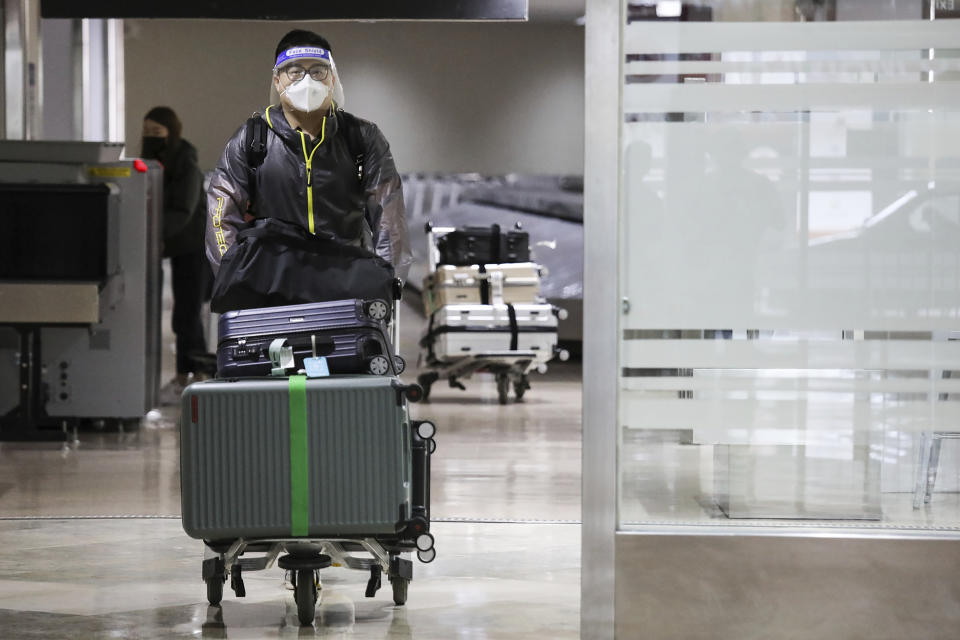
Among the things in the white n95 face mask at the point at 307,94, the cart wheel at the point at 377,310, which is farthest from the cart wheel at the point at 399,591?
the white n95 face mask at the point at 307,94

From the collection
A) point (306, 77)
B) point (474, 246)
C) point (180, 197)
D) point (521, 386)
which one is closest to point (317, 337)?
Answer: point (306, 77)

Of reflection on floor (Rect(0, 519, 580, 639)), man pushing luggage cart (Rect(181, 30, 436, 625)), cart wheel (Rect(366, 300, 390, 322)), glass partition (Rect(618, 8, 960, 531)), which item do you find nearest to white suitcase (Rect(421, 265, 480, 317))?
reflection on floor (Rect(0, 519, 580, 639))

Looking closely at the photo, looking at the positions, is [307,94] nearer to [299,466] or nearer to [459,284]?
[299,466]

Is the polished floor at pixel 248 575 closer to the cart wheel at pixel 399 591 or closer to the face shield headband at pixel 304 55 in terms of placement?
the cart wheel at pixel 399 591

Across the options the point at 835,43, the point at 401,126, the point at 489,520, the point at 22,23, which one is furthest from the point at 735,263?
the point at 401,126

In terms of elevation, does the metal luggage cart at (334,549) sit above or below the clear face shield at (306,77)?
below

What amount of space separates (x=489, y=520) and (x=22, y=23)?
17.7 feet

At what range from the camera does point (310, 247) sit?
3.59 m

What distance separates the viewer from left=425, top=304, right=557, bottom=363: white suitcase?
9102 millimetres

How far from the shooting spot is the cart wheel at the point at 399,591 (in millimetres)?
3688

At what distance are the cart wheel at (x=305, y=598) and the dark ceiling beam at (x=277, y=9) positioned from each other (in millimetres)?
4426

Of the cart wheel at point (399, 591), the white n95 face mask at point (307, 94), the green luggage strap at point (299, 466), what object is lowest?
the cart wheel at point (399, 591)

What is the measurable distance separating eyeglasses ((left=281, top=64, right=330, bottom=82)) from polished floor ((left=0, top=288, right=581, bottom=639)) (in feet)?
4.79

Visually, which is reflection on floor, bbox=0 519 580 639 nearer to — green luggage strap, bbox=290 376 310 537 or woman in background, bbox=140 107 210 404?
green luggage strap, bbox=290 376 310 537
